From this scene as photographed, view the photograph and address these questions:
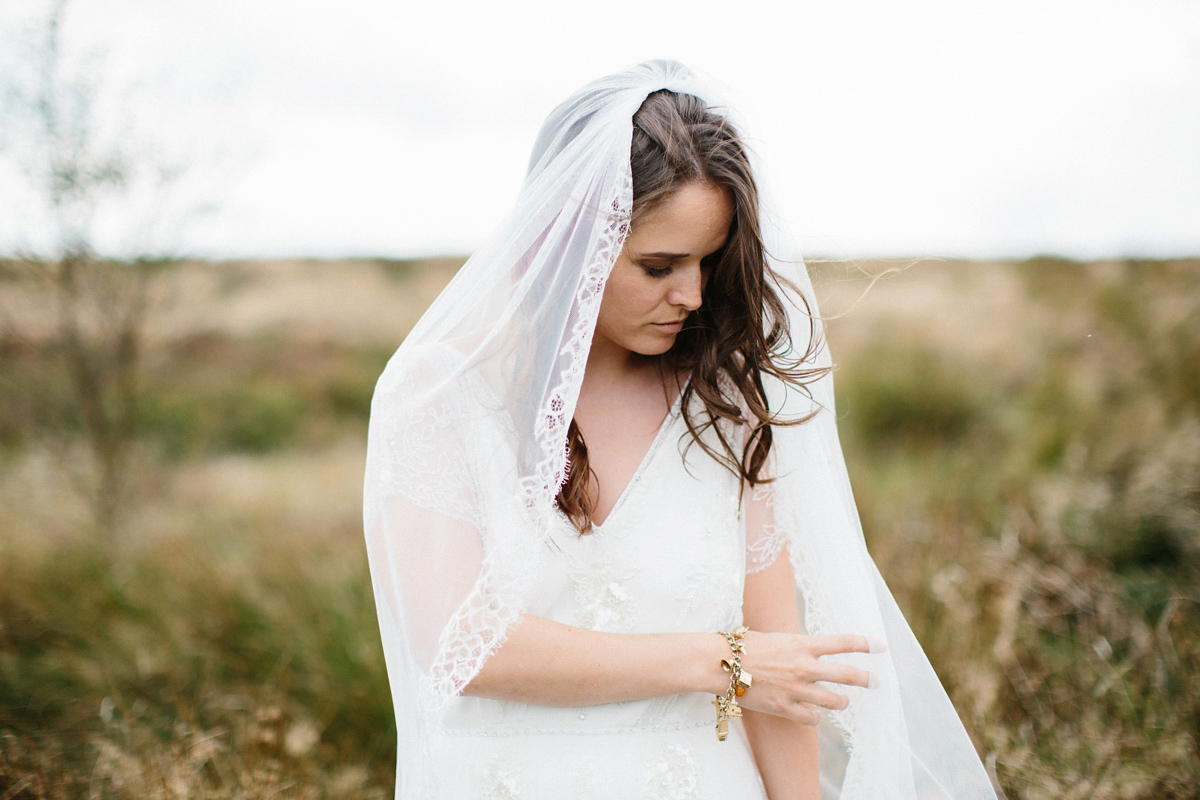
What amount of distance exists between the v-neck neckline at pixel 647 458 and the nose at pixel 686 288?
0.91 feet

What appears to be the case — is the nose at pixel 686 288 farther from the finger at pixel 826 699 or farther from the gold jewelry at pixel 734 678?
the finger at pixel 826 699

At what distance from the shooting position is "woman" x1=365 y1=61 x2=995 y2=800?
1385 mm

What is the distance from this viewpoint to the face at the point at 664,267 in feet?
4.90

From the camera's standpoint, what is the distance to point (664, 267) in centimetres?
154

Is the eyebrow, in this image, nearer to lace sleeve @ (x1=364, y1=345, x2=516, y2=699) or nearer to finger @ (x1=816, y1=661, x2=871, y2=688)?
lace sleeve @ (x1=364, y1=345, x2=516, y2=699)

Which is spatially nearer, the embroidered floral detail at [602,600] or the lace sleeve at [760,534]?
the embroidered floral detail at [602,600]

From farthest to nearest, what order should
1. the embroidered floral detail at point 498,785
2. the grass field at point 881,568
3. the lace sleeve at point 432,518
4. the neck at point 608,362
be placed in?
the grass field at point 881,568, the neck at point 608,362, the embroidered floral detail at point 498,785, the lace sleeve at point 432,518

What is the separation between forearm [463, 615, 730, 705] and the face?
630 millimetres

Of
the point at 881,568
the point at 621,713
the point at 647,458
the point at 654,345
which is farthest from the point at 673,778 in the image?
the point at 881,568

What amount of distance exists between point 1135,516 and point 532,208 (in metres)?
4.16

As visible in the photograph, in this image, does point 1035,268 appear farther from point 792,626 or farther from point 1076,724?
point 792,626

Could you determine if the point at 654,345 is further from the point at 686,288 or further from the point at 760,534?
the point at 760,534

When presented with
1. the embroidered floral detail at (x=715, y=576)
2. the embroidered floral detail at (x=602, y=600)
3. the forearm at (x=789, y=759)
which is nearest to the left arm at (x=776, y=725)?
the forearm at (x=789, y=759)

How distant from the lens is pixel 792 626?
1.68m
